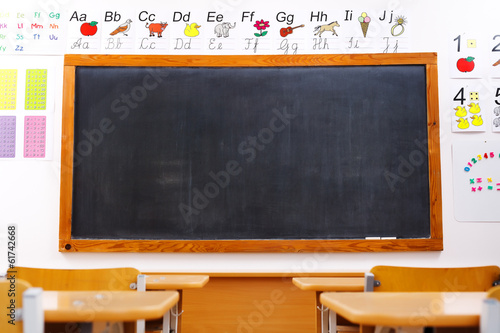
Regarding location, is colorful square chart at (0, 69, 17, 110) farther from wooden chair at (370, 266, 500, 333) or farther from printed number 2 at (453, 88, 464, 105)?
printed number 2 at (453, 88, 464, 105)

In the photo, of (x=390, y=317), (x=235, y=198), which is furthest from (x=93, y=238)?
(x=390, y=317)

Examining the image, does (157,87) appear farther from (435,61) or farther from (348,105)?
(435,61)

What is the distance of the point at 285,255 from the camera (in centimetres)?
320

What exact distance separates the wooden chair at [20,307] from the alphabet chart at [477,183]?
2685 millimetres

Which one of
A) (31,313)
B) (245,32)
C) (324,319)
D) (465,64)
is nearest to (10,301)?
(31,313)

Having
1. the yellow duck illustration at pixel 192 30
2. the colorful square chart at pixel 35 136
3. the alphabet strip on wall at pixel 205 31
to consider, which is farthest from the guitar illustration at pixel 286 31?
the colorful square chart at pixel 35 136

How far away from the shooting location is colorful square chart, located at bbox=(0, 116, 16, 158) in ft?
10.8

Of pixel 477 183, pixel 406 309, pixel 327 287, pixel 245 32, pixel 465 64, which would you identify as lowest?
pixel 327 287

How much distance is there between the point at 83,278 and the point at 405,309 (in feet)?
3.84

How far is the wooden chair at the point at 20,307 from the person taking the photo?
1.23 metres

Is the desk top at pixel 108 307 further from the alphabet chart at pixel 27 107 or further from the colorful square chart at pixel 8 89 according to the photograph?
the colorful square chart at pixel 8 89

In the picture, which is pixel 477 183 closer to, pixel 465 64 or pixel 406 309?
pixel 465 64

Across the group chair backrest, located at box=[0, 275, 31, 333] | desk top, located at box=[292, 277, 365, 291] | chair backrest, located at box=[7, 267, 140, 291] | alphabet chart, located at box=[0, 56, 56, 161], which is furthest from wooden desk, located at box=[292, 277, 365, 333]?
alphabet chart, located at box=[0, 56, 56, 161]

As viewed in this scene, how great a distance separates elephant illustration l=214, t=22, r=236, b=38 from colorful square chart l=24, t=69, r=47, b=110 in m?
1.15
